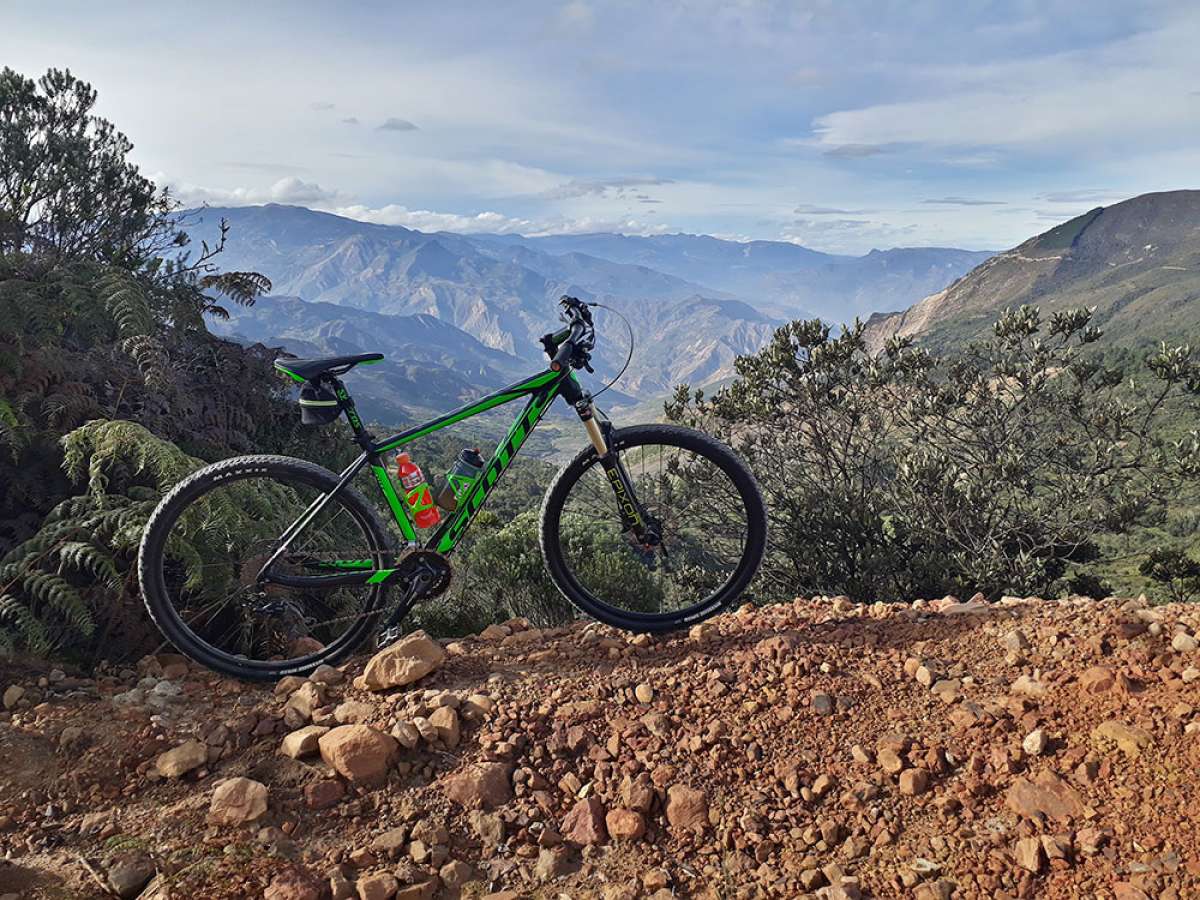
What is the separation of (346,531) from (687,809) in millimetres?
2412

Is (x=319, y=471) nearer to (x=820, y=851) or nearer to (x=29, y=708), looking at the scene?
(x=29, y=708)

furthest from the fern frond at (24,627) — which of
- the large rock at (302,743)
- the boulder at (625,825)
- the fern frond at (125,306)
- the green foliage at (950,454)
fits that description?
the green foliage at (950,454)

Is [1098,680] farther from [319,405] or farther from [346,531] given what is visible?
[319,405]

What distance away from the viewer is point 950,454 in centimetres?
964

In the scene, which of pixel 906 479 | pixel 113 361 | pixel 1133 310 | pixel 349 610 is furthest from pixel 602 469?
pixel 1133 310

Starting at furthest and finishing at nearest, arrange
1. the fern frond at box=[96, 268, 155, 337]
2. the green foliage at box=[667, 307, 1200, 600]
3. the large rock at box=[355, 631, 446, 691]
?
the green foliage at box=[667, 307, 1200, 600] < the fern frond at box=[96, 268, 155, 337] < the large rock at box=[355, 631, 446, 691]

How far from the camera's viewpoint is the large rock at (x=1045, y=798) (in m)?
2.56

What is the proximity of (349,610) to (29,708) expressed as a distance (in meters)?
1.59

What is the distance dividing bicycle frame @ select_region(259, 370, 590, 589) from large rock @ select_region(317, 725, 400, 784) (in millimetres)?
1037

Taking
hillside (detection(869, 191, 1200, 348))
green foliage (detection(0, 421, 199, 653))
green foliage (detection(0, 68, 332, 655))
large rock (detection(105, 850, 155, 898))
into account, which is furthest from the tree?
hillside (detection(869, 191, 1200, 348))

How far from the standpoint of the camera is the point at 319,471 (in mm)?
3824

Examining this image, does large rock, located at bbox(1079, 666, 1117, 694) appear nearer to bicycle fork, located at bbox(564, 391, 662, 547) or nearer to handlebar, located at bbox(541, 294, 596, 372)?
bicycle fork, located at bbox(564, 391, 662, 547)

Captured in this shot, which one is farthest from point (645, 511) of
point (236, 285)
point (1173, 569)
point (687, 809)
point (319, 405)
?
point (1173, 569)

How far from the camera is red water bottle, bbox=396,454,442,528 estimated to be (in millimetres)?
3949
